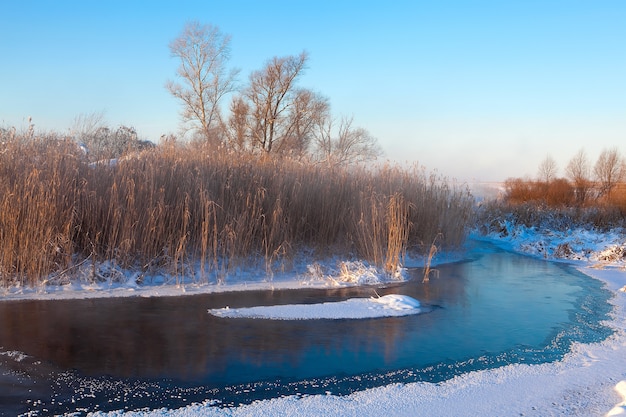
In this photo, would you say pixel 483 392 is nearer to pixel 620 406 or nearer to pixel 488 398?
pixel 488 398

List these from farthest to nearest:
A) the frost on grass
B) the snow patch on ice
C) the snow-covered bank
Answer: the frost on grass, the snow-covered bank, the snow patch on ice

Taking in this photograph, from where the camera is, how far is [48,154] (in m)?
7.94

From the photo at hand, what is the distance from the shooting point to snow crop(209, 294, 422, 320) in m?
5.87

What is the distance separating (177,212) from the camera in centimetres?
814

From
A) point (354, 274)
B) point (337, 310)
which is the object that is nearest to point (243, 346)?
point (337, 310)

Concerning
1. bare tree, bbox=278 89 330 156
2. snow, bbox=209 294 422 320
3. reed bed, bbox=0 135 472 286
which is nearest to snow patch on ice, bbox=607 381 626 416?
snow, bbox=209 294 422 320

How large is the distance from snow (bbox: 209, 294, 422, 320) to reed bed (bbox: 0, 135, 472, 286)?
1.81m

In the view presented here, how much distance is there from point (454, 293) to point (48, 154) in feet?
20.3

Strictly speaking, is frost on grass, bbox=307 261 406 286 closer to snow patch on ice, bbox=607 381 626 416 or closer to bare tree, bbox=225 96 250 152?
snow patch on ice, bbox=607 381 626 416

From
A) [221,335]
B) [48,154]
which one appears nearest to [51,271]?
[48,154]

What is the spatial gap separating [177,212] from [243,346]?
3867 mm

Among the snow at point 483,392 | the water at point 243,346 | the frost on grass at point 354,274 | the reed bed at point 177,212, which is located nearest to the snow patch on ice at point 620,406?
the snow at point 483,392

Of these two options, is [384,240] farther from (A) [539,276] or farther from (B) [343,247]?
(A) [539,276]

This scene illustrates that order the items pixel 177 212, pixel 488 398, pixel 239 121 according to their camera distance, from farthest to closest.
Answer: pixel 239 121 → pixel 177 212 → pixel 488 398
